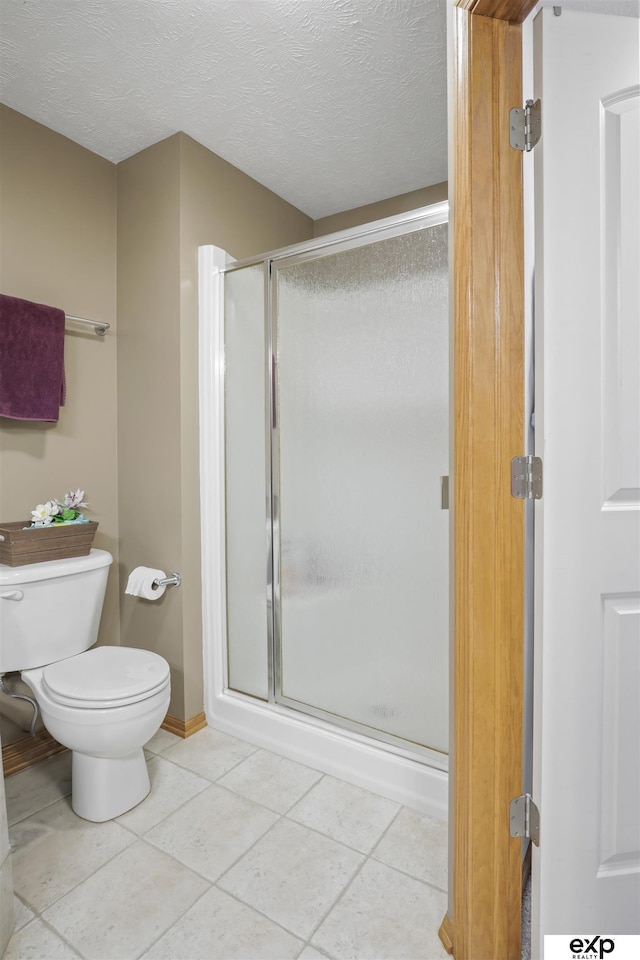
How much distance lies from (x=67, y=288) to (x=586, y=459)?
2.03 m

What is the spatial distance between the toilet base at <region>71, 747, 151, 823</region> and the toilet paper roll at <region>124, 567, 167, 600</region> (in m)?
0.59

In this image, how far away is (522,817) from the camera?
1109 mm

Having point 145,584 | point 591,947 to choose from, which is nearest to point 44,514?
point 145,584

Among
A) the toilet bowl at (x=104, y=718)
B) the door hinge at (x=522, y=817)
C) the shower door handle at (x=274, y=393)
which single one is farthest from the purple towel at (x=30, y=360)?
the door hinge at (x=522, y=817)

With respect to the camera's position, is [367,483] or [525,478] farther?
[367,483]

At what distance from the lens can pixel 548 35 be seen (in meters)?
1.01

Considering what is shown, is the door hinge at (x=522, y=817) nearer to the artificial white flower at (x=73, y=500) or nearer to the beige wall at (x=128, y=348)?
the beige wall at (x=128, y=348)

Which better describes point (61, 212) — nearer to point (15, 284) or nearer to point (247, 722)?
point (15, 284)

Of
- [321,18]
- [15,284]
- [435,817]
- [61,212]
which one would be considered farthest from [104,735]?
[321,18]

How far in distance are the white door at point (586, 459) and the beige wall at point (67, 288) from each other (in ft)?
5.90

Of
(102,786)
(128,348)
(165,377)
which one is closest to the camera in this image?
(102,786)

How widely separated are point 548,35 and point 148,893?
7.13ft

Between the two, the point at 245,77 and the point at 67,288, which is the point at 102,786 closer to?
the point at 67,288

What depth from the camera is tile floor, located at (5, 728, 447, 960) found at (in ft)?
4.04
